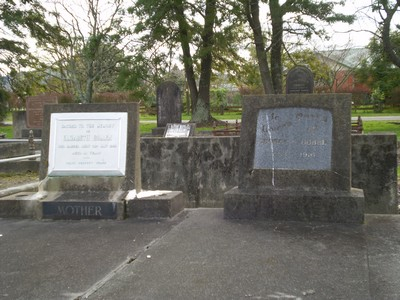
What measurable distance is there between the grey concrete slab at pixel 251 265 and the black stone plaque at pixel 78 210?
38.2 inches

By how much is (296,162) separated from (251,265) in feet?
5.90

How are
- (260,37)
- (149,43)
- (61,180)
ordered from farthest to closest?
(149,43), (260,37), (61,180)

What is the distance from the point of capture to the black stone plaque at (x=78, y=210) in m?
5.21

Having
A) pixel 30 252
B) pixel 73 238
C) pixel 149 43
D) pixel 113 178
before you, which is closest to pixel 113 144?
pixel 113 178

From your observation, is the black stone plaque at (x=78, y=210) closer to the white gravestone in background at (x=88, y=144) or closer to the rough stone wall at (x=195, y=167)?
the white gravestone in background at (x=88, y=144)

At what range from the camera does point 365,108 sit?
52.2 meters

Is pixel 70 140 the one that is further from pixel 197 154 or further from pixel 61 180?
pixel 197 154

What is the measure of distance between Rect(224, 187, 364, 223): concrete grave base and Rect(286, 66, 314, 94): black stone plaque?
29.4 feet

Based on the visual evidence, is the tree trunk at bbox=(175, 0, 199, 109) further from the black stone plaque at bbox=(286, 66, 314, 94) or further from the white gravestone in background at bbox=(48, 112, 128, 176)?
the white gravestone in background at bbox=(48, 112, 128, 176)

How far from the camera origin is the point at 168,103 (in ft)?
63.4

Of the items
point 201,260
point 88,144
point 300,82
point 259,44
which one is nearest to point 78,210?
point 88,144

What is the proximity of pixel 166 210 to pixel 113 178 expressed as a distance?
0.77 metres

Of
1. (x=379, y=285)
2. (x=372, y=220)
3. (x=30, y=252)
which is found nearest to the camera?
(x=379, y=285)

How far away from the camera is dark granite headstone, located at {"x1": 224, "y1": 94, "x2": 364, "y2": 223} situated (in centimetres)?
480
